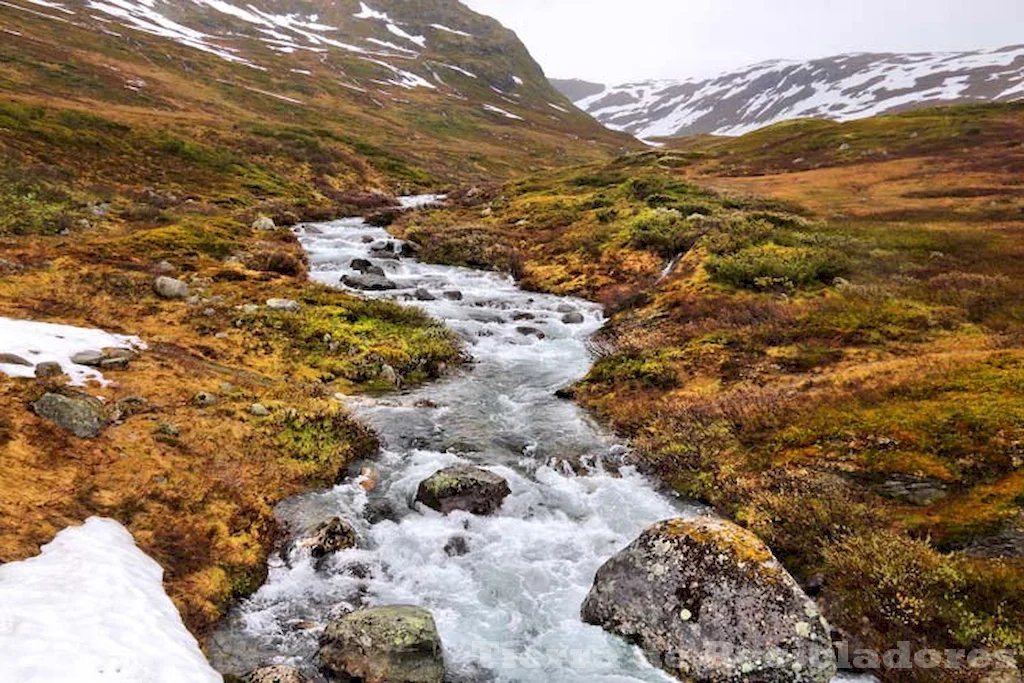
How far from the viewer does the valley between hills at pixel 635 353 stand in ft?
33.4

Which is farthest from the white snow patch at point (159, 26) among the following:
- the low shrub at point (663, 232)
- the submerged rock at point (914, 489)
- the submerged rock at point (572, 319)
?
the submerged rock at point (914, 489)

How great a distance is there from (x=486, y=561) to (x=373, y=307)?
15.1 m

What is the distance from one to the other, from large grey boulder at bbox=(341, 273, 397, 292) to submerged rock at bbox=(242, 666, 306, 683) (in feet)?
76.6

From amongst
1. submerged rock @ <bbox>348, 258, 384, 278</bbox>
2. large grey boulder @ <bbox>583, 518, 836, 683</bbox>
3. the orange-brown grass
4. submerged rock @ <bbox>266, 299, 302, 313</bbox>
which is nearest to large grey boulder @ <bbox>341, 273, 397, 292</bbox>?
submerged rock @ <bbox>348, 258, 384, 278</bbox>

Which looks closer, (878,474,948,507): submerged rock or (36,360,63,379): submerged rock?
(878,474,948,507): submerged rock

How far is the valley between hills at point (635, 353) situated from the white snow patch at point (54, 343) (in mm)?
521

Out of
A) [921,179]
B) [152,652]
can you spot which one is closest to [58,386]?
[152,652]

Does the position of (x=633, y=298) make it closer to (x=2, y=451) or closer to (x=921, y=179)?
(x=2, y=451)

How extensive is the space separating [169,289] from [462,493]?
15.6m

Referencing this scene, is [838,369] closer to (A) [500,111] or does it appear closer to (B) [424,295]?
(B) [424,295]

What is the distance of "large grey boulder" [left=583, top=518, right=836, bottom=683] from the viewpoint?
870cm

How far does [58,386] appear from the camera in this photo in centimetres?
1288

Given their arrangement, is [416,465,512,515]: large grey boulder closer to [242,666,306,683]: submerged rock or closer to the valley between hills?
the valley between hills

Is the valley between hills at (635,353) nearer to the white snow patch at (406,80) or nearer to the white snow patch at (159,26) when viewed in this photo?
the white snow patch at (159,26)
